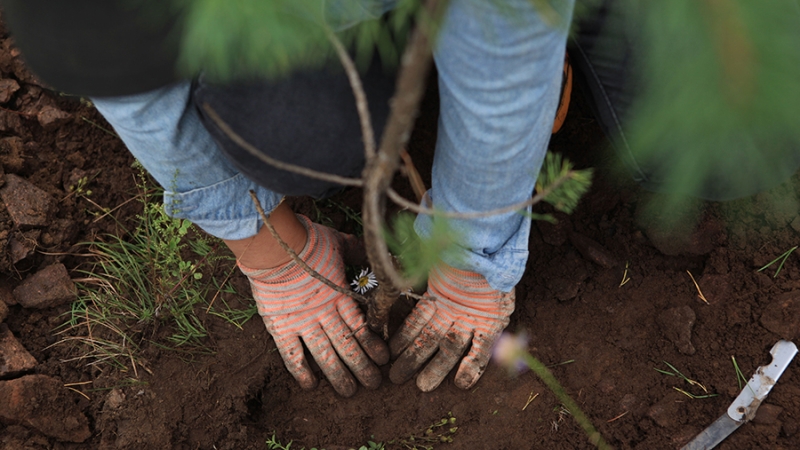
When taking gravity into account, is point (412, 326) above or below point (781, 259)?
below

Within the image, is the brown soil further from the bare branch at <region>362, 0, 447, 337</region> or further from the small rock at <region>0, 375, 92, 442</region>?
the bare branch at <region>362, 0, 447, 337</region>

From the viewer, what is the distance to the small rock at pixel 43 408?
4.26 feet

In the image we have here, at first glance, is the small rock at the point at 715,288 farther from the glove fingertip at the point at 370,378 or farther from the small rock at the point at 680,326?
the glove fingertip at the point at 370,378

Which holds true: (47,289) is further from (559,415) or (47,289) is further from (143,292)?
(559,415)

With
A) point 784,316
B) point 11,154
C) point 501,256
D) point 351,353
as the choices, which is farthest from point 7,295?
point 784,316

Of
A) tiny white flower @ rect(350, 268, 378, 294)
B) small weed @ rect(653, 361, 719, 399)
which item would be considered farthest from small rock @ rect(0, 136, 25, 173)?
small weed @ rect(653, 361, 719, 399)

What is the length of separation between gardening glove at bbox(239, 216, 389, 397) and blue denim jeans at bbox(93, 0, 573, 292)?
226 millimetres

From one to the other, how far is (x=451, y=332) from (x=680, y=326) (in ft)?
1.76

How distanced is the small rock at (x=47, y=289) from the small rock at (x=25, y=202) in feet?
0.42

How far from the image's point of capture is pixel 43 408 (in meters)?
1.34

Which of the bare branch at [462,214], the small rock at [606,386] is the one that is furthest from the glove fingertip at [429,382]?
the bare branch at [462,214]

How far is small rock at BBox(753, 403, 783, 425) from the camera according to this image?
1.24 m

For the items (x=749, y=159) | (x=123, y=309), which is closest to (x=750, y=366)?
(x=749, y=159)

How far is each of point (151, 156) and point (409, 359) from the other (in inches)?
30.1
